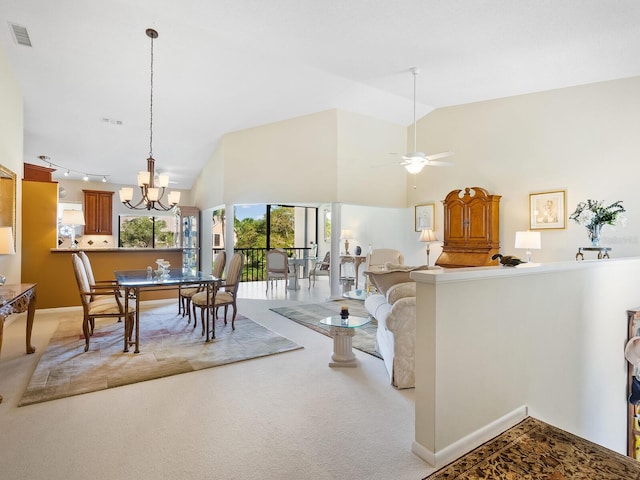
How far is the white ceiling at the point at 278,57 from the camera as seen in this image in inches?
133

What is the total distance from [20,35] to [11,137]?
4.77ft

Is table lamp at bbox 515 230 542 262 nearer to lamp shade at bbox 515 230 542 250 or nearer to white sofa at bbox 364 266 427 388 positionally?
lamp shade at bbox 515 230 542 250

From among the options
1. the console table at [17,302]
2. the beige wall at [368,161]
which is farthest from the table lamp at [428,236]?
the console table at [17,302]

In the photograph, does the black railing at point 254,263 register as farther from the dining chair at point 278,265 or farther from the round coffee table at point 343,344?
the round coffee table at point 343,344

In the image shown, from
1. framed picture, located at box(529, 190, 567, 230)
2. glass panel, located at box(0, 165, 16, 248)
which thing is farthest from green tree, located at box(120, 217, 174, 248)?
framed picture, located at box(529, 190, 567, 230)

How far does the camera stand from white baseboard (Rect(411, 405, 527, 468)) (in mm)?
1873

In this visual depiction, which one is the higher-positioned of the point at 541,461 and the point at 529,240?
the point at 529,240

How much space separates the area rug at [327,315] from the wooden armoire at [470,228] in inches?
80.8

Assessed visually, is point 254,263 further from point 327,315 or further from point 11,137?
point 11,137

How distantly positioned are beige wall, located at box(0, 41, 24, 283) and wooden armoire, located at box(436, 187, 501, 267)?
679 cm

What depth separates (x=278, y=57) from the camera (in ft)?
15.1

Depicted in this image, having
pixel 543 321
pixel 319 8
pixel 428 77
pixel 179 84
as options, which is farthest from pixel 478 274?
pixel 179 84

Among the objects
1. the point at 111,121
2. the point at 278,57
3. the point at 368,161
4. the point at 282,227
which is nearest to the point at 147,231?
the point at 282,227

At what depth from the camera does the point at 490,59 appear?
4.36 metres
